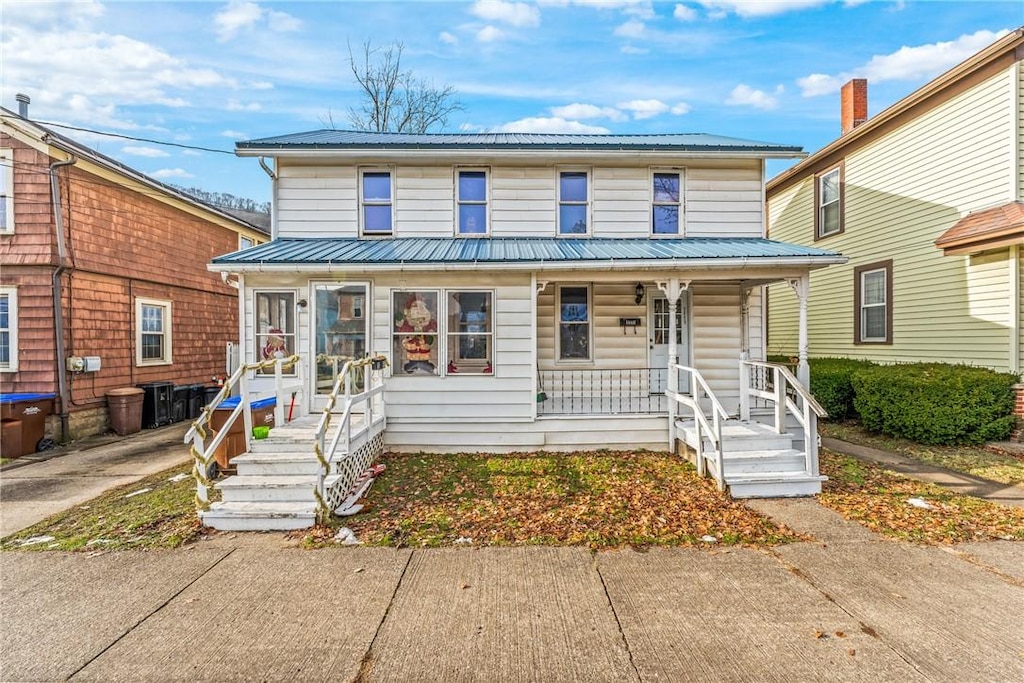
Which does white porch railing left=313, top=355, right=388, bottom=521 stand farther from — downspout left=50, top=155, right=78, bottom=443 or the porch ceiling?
downspout left=50, top=155, right=78, bottom=443

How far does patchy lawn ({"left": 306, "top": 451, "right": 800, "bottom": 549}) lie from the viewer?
15.6 feet

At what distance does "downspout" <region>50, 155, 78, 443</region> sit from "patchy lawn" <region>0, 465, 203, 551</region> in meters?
4.68

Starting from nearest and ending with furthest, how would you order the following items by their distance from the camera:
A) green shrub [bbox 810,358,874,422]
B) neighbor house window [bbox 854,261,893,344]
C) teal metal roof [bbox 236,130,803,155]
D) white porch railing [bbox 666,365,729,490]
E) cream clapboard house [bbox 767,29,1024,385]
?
white porch railing [bbox 666,365,729,490]
cream clapboard house [bbox 767,29,1024,385]
teal metal roof [bbox 236,130,803,155]
green shrub [bbox 810,358,874,422]
neighbor house window [bbox 854,261,893,344]

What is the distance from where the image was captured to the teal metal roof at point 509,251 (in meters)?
7.43

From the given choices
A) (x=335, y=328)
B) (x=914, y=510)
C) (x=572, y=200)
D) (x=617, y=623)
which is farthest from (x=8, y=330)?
(x=914, y=510)

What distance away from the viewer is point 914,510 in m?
5.41

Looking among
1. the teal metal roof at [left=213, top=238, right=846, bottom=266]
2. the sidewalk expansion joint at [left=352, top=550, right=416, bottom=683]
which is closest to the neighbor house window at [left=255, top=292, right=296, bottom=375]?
the teal metal roof at [left=213, top=238, right=846, bottom=266]

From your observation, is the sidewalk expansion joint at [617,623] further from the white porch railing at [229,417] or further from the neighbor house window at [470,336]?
the white porch railing at [229,417]

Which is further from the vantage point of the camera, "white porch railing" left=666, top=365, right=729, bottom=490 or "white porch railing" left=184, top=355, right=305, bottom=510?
"white porch railing" left=666, top=365, right=729, bottom=490

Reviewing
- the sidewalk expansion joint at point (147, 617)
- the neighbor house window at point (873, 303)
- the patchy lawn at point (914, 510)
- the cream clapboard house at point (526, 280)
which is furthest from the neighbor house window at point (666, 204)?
the sidewalk expansion joint at point (147, 617)

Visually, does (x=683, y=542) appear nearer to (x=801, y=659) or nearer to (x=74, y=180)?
(x=801, y=659)

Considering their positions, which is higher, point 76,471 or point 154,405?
point 154,405

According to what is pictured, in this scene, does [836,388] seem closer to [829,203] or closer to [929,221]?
[929,221]

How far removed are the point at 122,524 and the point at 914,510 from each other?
913 cm
